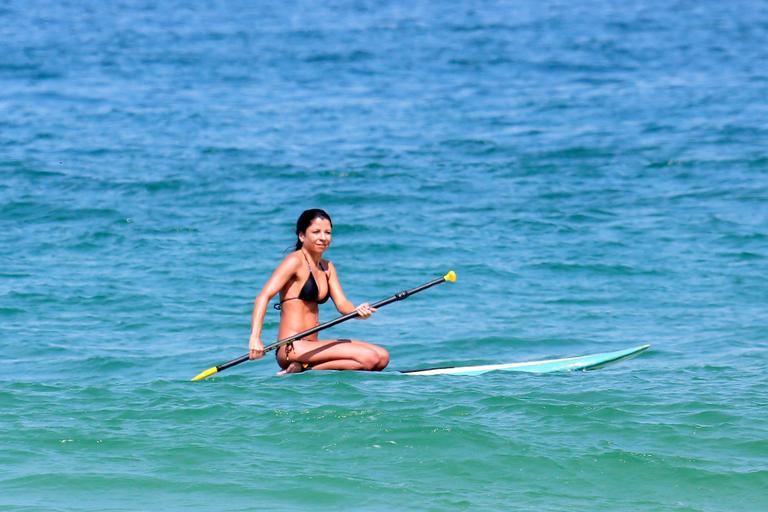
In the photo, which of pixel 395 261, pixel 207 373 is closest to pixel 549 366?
pixel 207 373

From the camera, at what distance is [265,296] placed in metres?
9.29

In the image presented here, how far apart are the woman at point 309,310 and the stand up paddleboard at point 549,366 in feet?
1.49

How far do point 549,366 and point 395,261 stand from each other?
500 centimetres

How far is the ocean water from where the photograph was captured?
299 inches

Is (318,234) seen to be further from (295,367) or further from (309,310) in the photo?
(295,367)

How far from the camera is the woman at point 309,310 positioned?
31.3 feet

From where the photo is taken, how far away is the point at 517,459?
767 centimetres

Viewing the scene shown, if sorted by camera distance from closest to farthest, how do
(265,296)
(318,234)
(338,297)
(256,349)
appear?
(256,349) < (265,296) < (318,234) < (338,297)

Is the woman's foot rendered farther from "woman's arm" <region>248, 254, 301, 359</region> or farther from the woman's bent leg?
"woman's arm" <region>248, 254, 301, 359</region>

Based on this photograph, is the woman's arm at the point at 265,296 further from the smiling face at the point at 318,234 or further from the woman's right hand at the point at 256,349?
the smiling face at the point at 318,234

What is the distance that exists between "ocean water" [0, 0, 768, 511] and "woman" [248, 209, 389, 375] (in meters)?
0.21

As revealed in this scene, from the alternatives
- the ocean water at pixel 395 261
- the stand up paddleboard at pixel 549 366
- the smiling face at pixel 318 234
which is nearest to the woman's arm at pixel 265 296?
the smiling face at pixel 318 234

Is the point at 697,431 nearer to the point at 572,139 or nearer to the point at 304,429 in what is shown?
the point at 304,429

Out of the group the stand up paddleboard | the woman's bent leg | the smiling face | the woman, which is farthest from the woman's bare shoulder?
the stand up paddleboard
